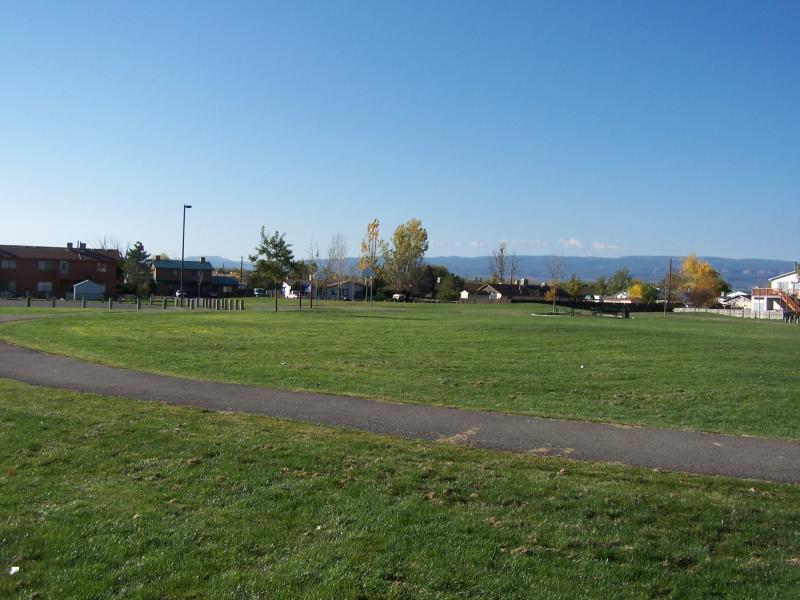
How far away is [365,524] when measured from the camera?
239 inches

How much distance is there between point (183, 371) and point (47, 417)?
6.56m

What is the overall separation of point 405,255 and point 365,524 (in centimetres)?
12523

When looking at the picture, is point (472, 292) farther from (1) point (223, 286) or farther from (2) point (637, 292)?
(1) point (223, 286)

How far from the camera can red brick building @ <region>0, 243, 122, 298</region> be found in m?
88.3

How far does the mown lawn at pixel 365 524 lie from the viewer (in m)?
5.08

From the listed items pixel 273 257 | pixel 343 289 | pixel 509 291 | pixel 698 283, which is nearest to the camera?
pixel 273 257

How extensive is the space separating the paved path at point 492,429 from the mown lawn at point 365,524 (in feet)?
2.73

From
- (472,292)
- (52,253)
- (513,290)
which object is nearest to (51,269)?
(52,253)

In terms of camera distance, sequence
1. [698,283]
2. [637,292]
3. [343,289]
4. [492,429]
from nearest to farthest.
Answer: [492,429] < [343,289] < [698,283] < [637,292]

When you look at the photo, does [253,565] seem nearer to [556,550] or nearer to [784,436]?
[556,550]

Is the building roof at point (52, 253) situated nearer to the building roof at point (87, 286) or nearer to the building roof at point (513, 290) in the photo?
the building roof at point (87, 286)

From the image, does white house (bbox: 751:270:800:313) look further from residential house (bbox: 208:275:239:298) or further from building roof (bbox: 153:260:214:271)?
building roof (bbox: 153:260:214:271)

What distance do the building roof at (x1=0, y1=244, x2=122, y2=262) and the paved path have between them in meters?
83.5

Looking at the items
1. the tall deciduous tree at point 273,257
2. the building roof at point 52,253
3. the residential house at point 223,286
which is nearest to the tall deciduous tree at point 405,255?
the residential house at point 223,286
